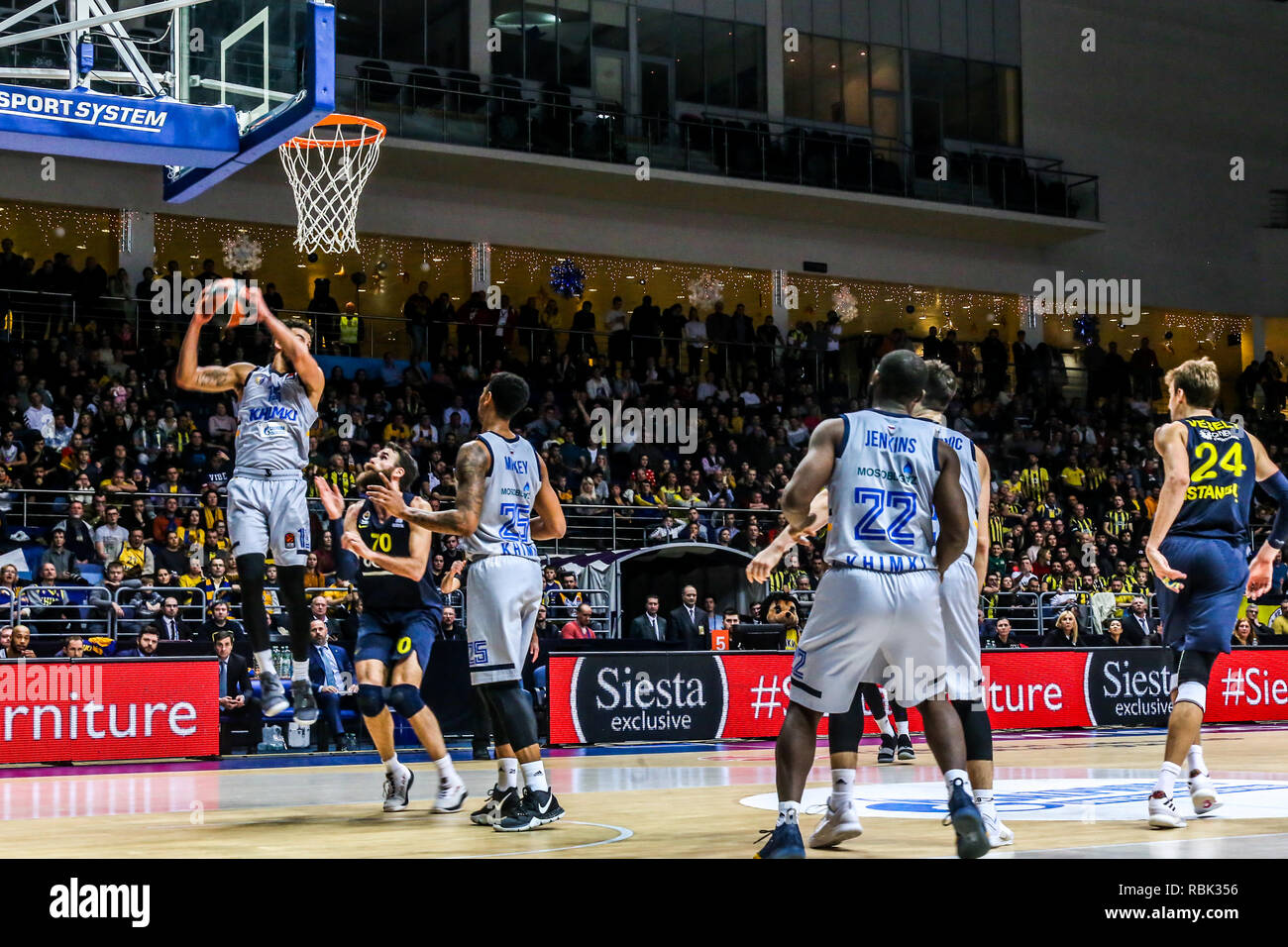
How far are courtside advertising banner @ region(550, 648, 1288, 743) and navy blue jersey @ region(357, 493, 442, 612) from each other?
7585 mm

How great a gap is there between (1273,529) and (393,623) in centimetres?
545

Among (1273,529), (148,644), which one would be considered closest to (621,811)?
(1273,529)

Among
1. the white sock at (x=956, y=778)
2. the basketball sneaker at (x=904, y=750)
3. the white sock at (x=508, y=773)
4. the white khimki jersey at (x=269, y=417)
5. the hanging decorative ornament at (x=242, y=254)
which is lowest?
the basketball sneaker at (x=904, y=750)

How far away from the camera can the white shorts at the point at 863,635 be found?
640 cm

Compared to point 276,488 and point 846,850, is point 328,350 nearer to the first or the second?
point 276,488

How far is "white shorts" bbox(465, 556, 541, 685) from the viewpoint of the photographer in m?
8.53

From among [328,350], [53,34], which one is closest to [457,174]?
[328,350]

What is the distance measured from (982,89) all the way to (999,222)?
3534mm

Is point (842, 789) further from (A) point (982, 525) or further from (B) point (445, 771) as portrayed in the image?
(B) point (445, 771)

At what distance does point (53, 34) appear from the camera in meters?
10.2

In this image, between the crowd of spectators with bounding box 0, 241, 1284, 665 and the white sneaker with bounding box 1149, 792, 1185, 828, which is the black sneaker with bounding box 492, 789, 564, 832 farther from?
the crowd of spectators with bounding box 0, 241, 1284, 665

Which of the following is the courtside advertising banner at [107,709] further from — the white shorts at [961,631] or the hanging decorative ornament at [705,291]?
the hanging decorative ornament at [705,291]

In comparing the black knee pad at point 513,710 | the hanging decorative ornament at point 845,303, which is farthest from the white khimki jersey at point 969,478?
the hanging decorative ornament at point 845,303

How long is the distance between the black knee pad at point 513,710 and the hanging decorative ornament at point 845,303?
30.2m
